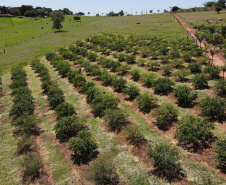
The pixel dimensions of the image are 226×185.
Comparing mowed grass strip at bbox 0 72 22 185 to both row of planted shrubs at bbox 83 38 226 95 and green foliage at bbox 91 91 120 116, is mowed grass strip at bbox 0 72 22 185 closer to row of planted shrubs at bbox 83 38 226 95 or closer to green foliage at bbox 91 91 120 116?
green foliage at bbox 91 91 120 116

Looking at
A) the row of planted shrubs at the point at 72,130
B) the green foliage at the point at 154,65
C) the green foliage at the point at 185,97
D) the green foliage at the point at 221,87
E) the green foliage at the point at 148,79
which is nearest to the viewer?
the row of planted shrubs at the point at 72,130

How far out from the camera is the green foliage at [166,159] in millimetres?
12227

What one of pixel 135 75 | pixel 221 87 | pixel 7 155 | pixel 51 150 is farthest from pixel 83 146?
pixel 221 87

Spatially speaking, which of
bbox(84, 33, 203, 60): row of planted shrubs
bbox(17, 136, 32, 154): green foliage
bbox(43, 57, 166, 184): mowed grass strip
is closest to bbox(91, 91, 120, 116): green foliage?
bbox(43, 57, 166, 184): mowed grass strip

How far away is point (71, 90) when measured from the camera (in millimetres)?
28969

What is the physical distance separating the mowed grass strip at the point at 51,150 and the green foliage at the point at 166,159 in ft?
21.3

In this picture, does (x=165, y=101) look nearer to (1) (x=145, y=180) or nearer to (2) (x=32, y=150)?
(1) (x=145, y=180)

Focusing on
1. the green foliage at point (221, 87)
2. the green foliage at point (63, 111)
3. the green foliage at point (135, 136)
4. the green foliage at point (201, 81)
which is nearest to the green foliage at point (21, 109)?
the green foliage at point (63, 111)

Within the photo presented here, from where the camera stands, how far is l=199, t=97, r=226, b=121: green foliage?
56.0ft

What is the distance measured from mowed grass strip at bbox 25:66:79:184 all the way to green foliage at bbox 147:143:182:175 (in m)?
6.49

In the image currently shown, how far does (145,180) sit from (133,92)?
12.9 meters

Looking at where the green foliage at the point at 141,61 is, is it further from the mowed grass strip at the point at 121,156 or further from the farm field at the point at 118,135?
the mowed grass strip at the point at 121,156

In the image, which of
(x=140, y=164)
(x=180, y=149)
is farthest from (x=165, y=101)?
(x=140, y=164)

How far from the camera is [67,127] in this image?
17.4 meters
